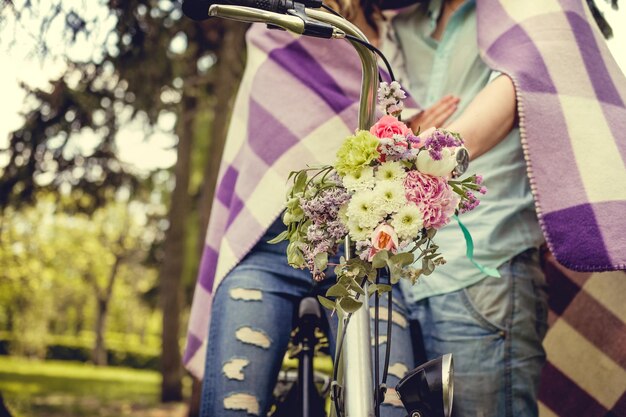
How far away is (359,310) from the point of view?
1.55 metres

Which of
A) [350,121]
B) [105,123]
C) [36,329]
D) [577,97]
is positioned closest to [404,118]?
[350,121]

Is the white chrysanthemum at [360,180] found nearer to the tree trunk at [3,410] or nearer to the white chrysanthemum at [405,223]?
the white chrysanthemum at [405,223]

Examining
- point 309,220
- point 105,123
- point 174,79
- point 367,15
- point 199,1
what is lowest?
point 309,220

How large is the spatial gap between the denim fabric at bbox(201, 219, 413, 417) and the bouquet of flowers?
1.98ft

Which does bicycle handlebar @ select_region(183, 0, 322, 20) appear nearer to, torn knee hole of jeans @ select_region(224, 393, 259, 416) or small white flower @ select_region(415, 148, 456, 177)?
small white flower @ select_region(415, 148, 456, 177)

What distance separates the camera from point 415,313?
221cm

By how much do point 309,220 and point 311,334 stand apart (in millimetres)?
926

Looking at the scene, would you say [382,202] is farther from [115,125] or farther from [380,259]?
[115,125]

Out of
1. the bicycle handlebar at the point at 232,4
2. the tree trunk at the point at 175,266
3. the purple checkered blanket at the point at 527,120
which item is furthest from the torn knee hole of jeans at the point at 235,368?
the tree trunk at the point at 175,266

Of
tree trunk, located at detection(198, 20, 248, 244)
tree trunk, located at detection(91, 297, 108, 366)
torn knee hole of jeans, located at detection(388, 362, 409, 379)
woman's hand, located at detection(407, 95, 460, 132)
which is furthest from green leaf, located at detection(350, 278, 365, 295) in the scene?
tree trunk, located at detection(91, 297, 108, 366)

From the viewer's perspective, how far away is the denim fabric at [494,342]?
206 centimetres

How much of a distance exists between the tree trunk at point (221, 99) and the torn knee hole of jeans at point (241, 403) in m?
4.91

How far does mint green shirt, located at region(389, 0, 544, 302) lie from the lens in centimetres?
213

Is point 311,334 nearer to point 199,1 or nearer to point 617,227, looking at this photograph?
point 617,227
